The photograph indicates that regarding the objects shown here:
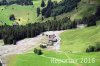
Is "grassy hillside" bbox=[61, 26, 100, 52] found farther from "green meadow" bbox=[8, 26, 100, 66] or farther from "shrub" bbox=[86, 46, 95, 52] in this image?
"shrub" bbox=[86, 46, 95, 52]

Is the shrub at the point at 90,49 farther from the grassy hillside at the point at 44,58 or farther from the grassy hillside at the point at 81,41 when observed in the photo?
the grassy hillside at the point at 44,58

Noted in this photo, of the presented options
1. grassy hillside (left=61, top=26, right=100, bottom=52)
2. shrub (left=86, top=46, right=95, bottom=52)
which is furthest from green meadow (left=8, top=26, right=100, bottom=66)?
shrub (left=86, top=46, right=95, bottom=52)

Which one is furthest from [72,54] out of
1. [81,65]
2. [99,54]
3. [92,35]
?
[92,35]

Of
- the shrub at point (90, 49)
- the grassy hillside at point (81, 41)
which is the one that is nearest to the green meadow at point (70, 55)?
the grassy hillside at point (81, 41)

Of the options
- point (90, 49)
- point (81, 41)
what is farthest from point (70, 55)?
point (81, 41)

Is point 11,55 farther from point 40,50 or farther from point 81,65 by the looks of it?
point 81,65

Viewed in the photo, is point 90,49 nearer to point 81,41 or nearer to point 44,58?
point 44,58

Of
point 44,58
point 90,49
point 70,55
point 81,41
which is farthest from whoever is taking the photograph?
point 81,41

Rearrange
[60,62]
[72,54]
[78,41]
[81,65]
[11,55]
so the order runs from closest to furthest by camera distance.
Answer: [81,65], [60,62], [72,54], [11,55], [78,41]

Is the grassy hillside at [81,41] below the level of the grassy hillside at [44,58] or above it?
above

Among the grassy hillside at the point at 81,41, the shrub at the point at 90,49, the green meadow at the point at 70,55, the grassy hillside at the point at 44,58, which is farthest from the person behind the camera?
the grassy hillside at the point at 81,41

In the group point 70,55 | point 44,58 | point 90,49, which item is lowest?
point 44,58
